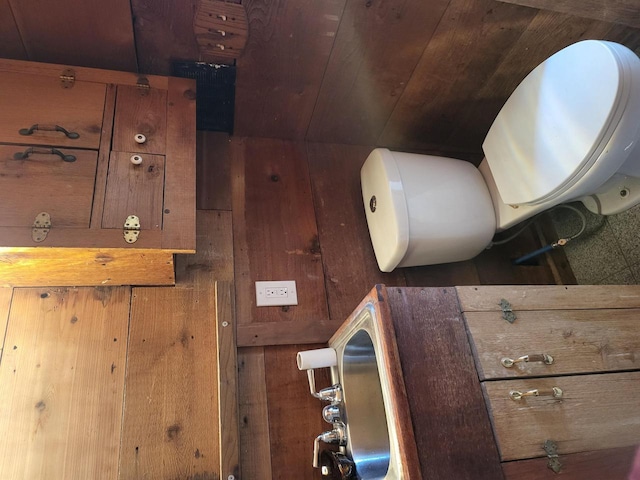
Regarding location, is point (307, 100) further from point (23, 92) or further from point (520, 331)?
point (520, 331)

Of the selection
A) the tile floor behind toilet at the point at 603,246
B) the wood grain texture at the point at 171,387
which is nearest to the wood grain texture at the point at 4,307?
the wood grain texture at the point at 171,387

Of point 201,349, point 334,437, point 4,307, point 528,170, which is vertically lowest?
point 334,437

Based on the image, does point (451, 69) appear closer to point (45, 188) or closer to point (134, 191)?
point (134, 191)

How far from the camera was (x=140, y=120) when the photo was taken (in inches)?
41.9

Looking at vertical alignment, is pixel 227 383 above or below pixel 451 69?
below

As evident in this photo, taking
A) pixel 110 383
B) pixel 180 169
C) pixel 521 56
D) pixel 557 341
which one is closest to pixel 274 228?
pixel 180 169

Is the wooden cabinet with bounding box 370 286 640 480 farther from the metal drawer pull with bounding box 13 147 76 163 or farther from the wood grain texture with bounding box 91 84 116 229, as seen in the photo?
the metal drawer pull with bounding box 13 147 76 163

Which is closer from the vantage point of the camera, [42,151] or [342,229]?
[42,151]

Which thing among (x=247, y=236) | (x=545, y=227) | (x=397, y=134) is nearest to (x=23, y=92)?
(x=247, y=236)

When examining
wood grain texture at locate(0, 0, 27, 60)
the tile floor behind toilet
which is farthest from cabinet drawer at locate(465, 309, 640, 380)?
wood grain texture at locate(0, 0, 27, 60)

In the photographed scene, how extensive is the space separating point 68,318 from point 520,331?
3.38 ft

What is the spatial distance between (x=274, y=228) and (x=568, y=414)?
881 mm

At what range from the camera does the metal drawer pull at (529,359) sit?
0.85 metres

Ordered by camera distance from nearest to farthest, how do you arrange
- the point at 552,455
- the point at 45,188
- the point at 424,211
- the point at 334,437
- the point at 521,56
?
1. the point at 552,455
2. the point at 45,188
3. the point at 334,437
4. the point at 424,211
5. the point at 521,56
